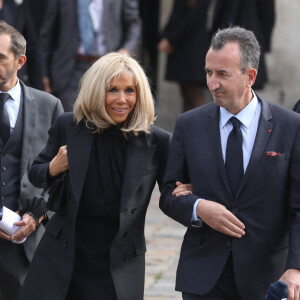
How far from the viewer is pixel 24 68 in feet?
25.5

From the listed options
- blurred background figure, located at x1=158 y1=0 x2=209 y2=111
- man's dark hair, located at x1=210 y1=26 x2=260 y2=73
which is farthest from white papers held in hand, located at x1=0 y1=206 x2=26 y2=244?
blurred background figure, located at x1=158 y1=0 x2=209 y2=111

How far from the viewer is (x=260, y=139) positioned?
15.3 ft

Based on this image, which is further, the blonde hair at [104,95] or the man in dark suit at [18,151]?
the man in dark suit at [18,151]

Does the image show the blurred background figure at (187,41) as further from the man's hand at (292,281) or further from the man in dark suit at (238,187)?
the man's hand at (292,281)

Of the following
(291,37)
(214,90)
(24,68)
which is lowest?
(291,37)

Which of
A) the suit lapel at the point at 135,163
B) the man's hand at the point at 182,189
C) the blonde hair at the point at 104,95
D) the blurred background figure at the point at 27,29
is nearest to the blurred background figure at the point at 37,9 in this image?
the blurred background figure at the point at 27,29

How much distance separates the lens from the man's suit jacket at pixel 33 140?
5.62m

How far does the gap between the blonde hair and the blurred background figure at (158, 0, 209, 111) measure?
15.5 ft

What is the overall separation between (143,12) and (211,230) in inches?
304

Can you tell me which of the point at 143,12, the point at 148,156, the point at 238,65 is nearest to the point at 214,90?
the point at 238,65

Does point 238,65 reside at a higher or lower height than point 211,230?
higher

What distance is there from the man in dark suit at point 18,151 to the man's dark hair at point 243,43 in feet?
4.63

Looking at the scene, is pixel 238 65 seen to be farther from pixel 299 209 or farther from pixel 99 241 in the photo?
pixel 99 241

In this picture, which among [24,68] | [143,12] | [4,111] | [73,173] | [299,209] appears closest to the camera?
[299,209]
